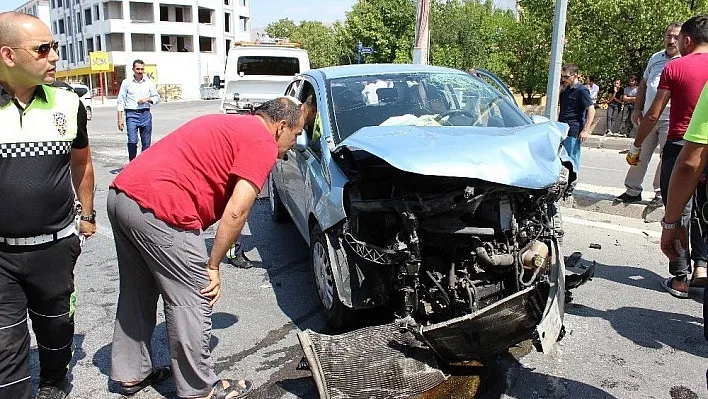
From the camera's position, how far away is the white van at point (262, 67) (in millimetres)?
12492

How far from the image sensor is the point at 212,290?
290 centimetres

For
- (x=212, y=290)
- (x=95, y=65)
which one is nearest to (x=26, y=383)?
(x=212, y=290)

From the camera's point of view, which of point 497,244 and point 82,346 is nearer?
point 497,244

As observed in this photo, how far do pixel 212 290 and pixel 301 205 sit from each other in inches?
73.8

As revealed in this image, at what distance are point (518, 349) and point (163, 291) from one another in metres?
2.22

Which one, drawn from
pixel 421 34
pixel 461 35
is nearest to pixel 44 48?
pixel 421 34

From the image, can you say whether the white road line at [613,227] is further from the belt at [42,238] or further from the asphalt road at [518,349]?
the belt at [42,238]

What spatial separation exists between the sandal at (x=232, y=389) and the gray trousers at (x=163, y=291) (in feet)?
0.16

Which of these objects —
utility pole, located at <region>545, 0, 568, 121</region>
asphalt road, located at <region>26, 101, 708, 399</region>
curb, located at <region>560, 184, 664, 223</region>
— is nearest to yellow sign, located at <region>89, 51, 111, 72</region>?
utility pole, located at <region>545, 0, 568, 121</region>

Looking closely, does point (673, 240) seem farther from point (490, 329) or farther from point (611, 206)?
point (611, 206)

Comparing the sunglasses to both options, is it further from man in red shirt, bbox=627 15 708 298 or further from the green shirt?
man in red shirt, bbox=627 15 708 298

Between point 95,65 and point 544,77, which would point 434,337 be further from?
point 95,65

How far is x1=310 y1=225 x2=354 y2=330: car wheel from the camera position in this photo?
3.73 metres

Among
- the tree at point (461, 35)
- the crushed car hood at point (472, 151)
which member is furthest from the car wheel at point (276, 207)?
the tree at point (461, 35)
